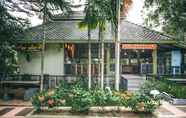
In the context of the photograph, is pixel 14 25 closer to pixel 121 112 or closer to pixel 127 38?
pixel 127 38

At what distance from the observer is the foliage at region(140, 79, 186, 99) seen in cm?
1977

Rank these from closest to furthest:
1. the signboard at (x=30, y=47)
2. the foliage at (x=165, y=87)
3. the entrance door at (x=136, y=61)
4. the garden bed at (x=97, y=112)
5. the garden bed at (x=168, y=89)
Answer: the garden bed at (x=97, y=112), the garden bed at (x=168, y=89), the foliage at (x=165, y=87), the signboard at (x=30, y=47), the entrance door at (x=136, y=61)

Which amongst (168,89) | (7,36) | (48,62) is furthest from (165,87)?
(7,36)

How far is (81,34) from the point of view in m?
26.4

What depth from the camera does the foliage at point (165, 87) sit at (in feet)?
64.8

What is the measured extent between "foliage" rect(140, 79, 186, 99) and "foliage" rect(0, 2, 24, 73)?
851 cm

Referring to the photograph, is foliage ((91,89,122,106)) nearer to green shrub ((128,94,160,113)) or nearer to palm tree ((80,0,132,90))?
green shrub ((128,94,160,113))

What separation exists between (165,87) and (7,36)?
10.4 metres

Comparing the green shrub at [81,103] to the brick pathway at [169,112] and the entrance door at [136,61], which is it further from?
the entrance door at [136,61]

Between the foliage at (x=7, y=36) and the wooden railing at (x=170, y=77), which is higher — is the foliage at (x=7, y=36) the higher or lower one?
the higher one

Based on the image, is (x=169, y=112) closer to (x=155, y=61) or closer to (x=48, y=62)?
(x=155, y=61)

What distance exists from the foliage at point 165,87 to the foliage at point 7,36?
27.9ft

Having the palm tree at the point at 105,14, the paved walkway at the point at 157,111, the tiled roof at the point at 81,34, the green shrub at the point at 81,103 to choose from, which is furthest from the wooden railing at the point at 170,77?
the green shrub at the point at 81,103

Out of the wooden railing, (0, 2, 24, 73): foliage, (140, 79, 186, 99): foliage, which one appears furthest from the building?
(140, 79, 186, 99): foliage
